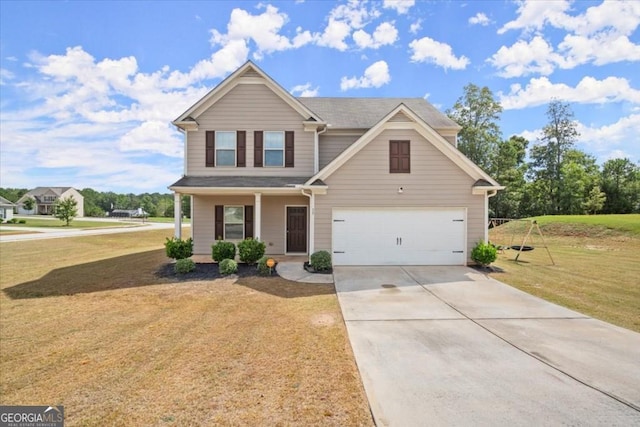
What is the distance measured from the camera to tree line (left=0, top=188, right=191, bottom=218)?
85.2 metres

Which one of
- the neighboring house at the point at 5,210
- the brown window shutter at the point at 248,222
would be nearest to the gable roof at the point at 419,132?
the brown window shutter at the point at 248,222

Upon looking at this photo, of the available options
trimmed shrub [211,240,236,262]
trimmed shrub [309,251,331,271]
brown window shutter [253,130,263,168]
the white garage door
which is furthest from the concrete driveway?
brown window shutter [253,130,263,168]

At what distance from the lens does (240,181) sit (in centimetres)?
1281

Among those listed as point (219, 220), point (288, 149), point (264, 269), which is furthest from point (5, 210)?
point (264, 269)

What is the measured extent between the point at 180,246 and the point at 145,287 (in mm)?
2744

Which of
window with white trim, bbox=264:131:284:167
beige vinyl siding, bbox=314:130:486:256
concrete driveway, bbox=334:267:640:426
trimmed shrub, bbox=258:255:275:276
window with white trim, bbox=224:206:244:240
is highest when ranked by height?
window with white trim, bbox=264:131:284:167

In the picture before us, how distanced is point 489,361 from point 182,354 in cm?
486

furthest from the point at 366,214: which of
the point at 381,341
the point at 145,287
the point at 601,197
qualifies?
the point at 601,197

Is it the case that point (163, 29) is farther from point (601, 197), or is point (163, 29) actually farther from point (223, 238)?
point (601, 197)

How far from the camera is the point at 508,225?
27719 mm

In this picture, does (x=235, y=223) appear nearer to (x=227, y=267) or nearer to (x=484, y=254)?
(x=227, y=267)

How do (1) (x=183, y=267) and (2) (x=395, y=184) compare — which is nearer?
(1) (x=183, y=267)

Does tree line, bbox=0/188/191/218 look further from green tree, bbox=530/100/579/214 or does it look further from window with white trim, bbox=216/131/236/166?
green tree, bbox=530/100/579/214

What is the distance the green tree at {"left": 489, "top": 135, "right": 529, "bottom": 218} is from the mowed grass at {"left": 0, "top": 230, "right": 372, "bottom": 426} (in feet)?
110
